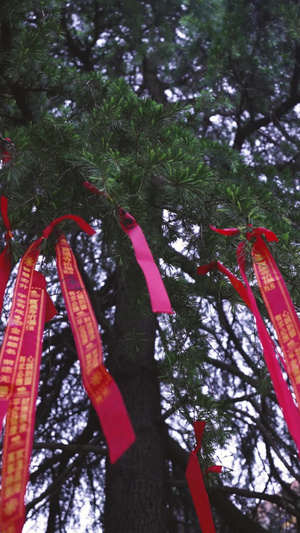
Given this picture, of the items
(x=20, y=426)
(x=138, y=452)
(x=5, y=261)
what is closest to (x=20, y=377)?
(x=20, y=426)

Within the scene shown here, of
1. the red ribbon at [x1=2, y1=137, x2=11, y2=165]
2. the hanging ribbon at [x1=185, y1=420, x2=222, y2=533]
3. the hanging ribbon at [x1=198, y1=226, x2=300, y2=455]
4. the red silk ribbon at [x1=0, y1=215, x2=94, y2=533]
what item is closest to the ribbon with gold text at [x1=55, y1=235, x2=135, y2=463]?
the red silk ribbon at [x1=0, y1=215, x2=94, y2=533]

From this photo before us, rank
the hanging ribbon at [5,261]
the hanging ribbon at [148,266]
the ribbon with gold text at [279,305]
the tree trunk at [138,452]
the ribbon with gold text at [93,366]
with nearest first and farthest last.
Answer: the ribbon with gold text at [93,366]
the hanging ribbon at [148,266]
the ribbon with gold text at [279,305]
the hanging ribbon at [5,261]
the tree trunk at [138,452]

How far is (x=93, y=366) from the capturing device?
180 cm

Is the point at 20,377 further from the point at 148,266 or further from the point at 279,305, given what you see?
the point at 279,305

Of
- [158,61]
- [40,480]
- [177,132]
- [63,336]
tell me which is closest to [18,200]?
[177,132]

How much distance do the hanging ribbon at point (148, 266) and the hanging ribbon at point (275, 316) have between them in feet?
1.09

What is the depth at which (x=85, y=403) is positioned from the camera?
4.51 meters

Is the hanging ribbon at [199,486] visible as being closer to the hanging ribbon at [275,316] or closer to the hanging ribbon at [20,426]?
the hanging ribbon at [275,316]

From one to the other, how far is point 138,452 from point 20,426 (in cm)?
170

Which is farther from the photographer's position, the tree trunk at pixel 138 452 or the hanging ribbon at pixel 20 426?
the tree trunk at pixel 138 452

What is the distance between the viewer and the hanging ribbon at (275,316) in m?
1.86

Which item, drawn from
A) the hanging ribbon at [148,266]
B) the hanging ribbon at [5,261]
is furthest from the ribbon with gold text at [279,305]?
the hanging ribbon at [5,261]

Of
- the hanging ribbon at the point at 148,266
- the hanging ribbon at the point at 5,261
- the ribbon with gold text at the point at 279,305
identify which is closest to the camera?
the hanging ribbon at the point at 148,266

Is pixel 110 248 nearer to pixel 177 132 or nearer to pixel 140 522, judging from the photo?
pixel 177 132
